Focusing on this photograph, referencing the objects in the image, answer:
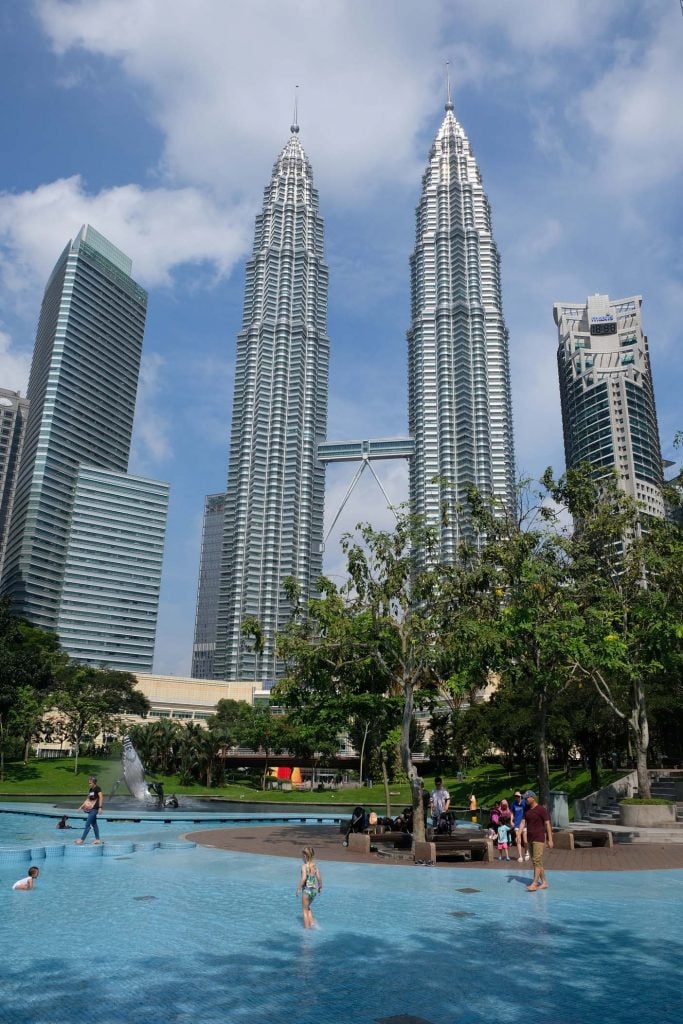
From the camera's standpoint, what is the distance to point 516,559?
2595 centimetres

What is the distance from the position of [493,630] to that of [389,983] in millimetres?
15009

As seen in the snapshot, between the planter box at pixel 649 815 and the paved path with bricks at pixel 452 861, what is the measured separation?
9.68 feet

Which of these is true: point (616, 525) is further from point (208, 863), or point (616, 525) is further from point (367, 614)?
point (208, 863)

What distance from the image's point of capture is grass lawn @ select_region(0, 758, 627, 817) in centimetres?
5619

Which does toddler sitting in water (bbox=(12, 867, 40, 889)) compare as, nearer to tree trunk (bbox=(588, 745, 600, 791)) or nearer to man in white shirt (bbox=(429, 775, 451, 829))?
man in white shirt (bbox=(429, 775, 451, 829))

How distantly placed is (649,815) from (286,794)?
42845 millimetres

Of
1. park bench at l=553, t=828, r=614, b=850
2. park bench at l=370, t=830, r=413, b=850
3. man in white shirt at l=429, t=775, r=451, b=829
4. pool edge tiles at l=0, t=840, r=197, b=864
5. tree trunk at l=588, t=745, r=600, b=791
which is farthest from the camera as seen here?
tree trunk at l=588, t=745, r=600, b=791

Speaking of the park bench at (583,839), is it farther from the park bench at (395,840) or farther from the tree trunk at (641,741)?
the tree trunk at (641,741)

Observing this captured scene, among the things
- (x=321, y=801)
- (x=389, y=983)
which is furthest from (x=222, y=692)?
(x=389, y=983)

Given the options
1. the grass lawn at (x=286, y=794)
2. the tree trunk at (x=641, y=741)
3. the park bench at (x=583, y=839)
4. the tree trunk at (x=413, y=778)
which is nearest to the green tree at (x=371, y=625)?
the tree trunk at (x=413, y=778)

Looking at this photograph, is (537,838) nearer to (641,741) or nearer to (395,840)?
(395,840)

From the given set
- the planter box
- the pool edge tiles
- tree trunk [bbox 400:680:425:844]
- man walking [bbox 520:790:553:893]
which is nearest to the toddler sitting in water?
the pool edge tiles

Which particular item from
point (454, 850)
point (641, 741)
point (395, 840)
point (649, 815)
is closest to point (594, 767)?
point (641, 741)

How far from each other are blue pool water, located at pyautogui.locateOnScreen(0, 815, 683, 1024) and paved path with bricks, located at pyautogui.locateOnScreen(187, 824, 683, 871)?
224 cm
